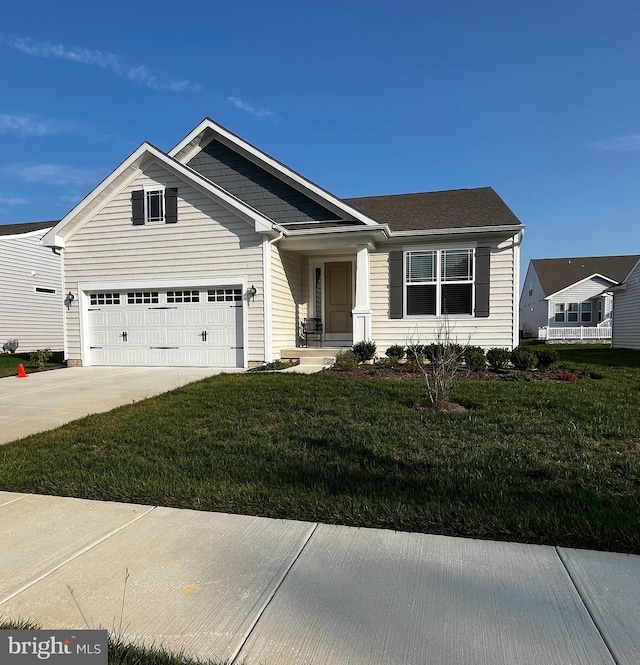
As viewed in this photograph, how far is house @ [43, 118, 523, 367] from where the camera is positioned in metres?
11.3

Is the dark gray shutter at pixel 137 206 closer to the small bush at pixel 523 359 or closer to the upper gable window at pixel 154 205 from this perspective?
the upper gable window at pixel 154 205

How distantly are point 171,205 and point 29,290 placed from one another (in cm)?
1258

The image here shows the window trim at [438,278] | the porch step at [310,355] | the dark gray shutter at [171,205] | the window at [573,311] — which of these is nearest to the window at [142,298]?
the dark gray shutter at [171,205]

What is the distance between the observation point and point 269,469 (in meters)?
3.98

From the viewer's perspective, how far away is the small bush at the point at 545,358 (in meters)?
9.77

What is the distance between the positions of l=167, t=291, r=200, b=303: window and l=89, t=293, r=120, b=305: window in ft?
5.25

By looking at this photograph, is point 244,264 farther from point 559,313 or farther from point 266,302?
point 559,313

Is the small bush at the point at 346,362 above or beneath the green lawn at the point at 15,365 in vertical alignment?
above

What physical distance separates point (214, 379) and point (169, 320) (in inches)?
144

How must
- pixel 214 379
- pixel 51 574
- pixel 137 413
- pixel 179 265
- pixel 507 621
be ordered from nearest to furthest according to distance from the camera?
pixel 507 621, pixel 51 574, pixel 137 413, pixel 214 379, pixel 179 265

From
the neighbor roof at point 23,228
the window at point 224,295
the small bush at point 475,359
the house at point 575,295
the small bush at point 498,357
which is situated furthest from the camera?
the house at point 575,295

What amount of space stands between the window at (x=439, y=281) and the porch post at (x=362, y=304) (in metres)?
1.25

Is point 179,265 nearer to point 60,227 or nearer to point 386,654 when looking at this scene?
point 60,227

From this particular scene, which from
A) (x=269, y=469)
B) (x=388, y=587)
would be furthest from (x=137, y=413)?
(x=388, y=587)
